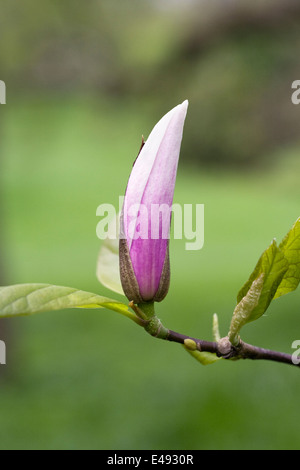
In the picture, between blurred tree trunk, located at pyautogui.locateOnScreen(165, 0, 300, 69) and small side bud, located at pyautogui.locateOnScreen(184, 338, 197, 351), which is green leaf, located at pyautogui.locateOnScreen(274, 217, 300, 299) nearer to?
small side bud, located at pyautogui.locateOnScreen(184, 338, 197, 351)

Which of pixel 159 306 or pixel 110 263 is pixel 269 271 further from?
pixel 159 306

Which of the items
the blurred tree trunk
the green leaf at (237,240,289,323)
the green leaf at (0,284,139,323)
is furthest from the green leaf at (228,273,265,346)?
the blurred tree trunk

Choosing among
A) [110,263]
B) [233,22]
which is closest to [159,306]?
[233,22]

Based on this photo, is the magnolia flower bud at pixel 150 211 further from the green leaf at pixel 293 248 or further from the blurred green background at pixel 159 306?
the blurred green background at pixel 159 306

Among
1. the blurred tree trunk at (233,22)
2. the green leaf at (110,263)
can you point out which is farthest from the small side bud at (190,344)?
the blurred tree trunk at (233,22)

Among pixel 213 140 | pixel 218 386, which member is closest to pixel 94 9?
pixel 218 386

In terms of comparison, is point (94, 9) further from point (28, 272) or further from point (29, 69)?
point (28, 272)

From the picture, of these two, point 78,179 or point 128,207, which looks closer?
point 128,207
